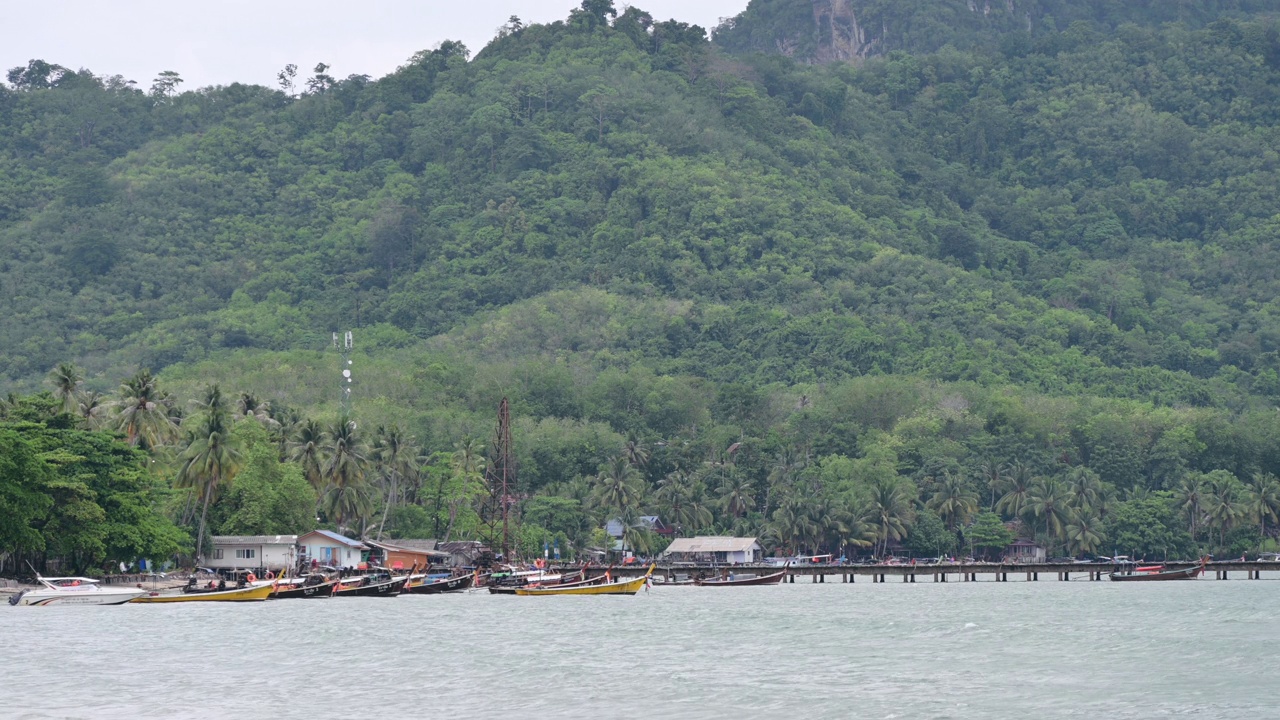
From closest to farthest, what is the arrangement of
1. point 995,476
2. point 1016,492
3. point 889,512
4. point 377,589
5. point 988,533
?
point 377,589, point 889,512, point 988,533, point 1016,492, point 995,476

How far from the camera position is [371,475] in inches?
5315

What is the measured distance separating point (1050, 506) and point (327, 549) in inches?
2659

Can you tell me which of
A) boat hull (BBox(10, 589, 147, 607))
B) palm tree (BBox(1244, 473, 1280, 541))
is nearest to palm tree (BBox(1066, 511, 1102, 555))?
palm tree (BBox(1244, 473, 1280, 541))

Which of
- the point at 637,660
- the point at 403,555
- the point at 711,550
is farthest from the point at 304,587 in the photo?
the point at 711,550

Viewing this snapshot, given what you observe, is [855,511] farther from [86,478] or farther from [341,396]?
[86,478]

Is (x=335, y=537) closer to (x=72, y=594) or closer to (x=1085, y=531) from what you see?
(x=72, y=594)

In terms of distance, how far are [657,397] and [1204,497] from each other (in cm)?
5343

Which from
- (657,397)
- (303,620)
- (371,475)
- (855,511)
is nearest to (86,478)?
(303,620)

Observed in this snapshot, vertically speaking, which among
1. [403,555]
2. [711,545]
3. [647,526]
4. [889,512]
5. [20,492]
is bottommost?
[403,555]

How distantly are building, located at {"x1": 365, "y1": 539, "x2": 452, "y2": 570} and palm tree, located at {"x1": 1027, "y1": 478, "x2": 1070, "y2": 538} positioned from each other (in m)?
55.2

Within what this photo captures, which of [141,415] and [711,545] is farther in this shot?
[711,545]

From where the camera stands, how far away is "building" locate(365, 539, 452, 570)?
125250mm

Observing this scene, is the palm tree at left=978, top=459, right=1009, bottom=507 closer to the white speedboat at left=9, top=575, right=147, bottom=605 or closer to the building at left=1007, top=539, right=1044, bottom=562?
the building at left=1007, top=539, right=1044, bottom=562

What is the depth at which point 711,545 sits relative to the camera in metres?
149
